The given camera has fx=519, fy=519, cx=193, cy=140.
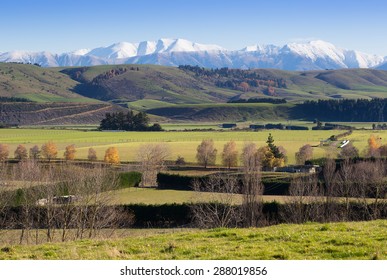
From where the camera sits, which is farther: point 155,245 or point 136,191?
point 136,191

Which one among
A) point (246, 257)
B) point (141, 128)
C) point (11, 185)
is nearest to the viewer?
point (246, 257)

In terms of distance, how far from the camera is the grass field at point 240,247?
46.3ft

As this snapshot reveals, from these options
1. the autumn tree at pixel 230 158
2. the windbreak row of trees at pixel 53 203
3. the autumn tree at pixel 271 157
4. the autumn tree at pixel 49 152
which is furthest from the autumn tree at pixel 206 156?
the windbreak row of trees at pixel 53 203

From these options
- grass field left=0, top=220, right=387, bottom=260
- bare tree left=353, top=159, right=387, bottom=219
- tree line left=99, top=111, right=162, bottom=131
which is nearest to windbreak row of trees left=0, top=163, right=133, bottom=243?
bare tree left=353, top=159, right=387, bottom=219

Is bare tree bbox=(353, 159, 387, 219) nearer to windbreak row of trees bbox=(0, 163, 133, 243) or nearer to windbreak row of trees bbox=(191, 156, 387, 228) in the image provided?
windbreak row of trees bbox=(191, 156, 387, 228)

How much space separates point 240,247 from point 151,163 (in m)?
70.8

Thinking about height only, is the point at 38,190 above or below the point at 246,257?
below

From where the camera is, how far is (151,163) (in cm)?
8569

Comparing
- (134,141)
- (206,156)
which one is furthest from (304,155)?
(134,141)

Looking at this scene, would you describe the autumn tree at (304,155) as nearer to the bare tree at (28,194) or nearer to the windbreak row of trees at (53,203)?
the windbreak row of trees at (53,203)

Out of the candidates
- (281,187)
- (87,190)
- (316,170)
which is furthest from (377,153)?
(87,190)

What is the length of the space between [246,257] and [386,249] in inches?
155
